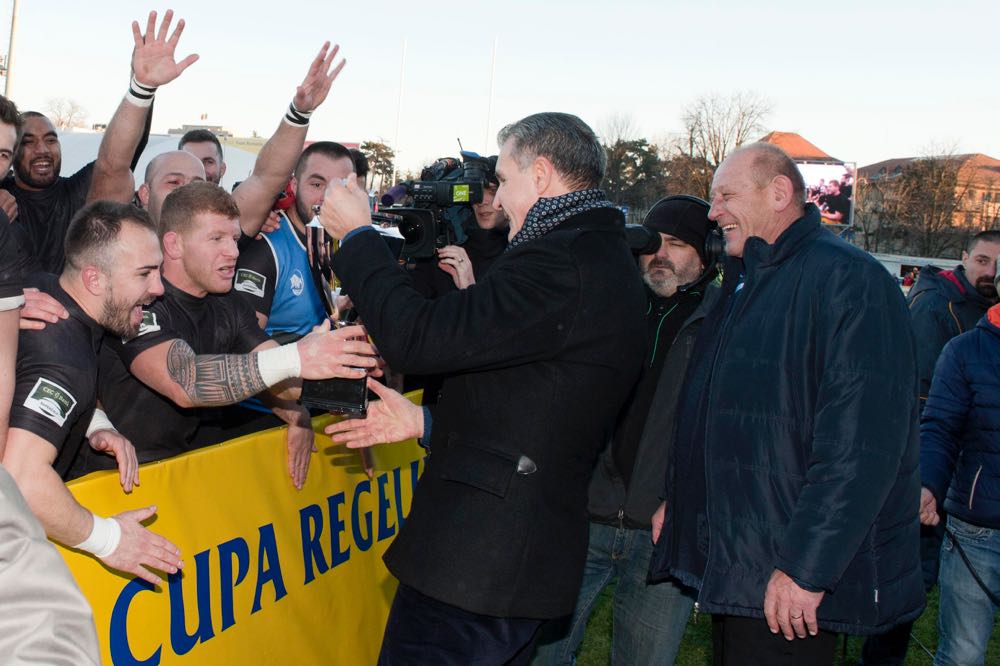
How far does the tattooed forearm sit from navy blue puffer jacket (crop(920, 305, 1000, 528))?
2.93 m

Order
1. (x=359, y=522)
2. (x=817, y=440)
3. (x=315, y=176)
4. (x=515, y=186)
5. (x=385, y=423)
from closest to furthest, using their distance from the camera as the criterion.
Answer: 1. (x=515, y=186)
2. (x=817, y=440)
3. (x=385, y=423)
4. (x=359, y=522)
5. (x=315, y=176)

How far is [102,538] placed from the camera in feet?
9.26

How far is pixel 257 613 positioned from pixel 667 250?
2231 mm

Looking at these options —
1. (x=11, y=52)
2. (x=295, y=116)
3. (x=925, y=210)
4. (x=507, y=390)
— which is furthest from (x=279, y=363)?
(x=925, y=210)

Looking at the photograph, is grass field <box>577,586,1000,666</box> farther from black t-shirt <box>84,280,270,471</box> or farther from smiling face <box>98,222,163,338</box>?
smiling face <box>98,222,163,338</box>

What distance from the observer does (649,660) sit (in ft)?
12.1

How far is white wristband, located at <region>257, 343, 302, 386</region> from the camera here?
307 centimetres

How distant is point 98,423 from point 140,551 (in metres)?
0.56

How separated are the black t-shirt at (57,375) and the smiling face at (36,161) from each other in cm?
209

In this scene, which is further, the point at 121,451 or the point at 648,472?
the point at 648,472

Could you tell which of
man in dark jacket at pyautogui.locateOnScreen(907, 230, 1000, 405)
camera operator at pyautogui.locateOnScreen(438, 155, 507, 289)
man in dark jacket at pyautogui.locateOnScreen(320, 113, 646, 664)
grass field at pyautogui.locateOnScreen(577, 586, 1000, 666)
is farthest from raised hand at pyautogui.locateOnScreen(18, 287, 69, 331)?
man in dark jacket at pyautogui.locateOnScreen(907, 230, 1000, 405)

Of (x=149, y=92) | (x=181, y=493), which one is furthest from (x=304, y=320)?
(x=181, y=493)

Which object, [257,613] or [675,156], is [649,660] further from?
[675,156]

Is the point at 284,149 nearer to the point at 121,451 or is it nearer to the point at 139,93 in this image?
the point at 139,93
